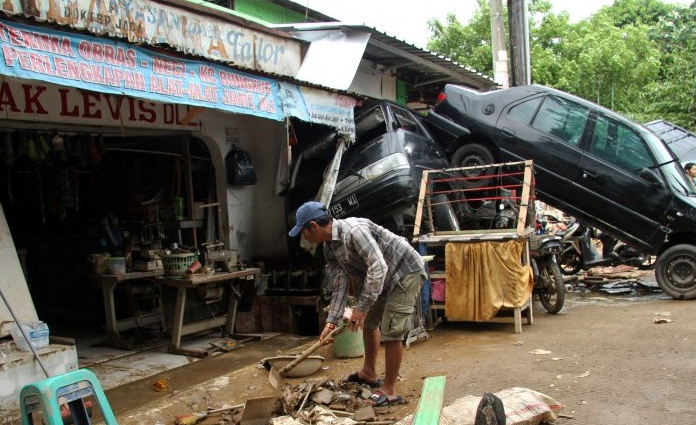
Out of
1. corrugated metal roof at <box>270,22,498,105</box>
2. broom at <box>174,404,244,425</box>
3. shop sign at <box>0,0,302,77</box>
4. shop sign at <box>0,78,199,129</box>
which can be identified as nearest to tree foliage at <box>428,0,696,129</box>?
corrugated metal roof at <box>270,22,498,105</box>

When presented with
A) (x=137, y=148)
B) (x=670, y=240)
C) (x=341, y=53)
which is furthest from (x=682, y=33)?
(x=137, y=148)

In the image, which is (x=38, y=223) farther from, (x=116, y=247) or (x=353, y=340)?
(x=353, y=340)

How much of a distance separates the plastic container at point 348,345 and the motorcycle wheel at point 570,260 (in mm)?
5255

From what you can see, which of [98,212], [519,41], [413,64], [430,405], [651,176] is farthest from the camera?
[519,41]

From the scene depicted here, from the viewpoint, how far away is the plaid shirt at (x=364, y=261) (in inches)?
173

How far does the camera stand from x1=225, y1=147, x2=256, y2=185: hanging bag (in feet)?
25.2

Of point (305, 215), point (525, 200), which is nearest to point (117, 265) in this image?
point (305, 215)

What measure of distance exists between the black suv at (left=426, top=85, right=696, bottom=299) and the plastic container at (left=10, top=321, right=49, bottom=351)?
19.0 feet

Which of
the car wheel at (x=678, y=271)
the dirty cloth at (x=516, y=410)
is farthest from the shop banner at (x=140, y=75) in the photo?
the car wheel at (x=678, y=271)

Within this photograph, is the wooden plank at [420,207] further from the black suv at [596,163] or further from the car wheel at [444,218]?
the black suv at [596,163]

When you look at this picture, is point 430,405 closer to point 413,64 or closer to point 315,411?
point 315,411

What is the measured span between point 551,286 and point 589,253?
2.55 m

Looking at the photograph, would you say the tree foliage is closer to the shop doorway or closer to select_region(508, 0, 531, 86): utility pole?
select_region(508, 0, 531, 86): utility pole

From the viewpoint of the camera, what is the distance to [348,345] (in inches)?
237
